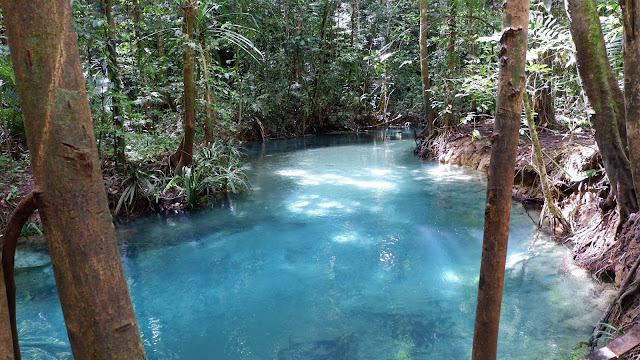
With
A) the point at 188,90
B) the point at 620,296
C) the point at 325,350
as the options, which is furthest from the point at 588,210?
the point at 188,90

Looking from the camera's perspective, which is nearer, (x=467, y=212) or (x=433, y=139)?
(x=467, y=212)

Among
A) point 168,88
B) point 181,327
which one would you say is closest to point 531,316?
point 181,327

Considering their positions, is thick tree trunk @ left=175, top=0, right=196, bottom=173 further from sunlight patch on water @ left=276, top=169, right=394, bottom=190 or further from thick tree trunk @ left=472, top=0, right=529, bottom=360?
thick tree trunk @ left=472, top=0, right=529, bottom=360

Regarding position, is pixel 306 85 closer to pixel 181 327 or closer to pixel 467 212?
pixel 467 212

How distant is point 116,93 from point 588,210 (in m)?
5.80

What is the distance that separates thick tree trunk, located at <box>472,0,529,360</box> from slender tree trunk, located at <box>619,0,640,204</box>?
4.68 ft

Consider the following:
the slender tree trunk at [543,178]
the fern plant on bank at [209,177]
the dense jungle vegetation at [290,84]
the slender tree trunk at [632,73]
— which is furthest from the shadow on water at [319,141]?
the slender tree trunk at [632,73]

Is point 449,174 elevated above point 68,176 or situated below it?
below

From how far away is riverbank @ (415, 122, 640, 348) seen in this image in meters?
3.31

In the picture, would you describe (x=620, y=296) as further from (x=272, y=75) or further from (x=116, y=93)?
(x=272, y=75)

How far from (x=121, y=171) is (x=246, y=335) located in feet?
12.6

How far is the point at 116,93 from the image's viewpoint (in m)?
5.64

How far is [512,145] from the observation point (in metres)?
1.42

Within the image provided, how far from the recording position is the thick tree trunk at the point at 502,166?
139 cm
